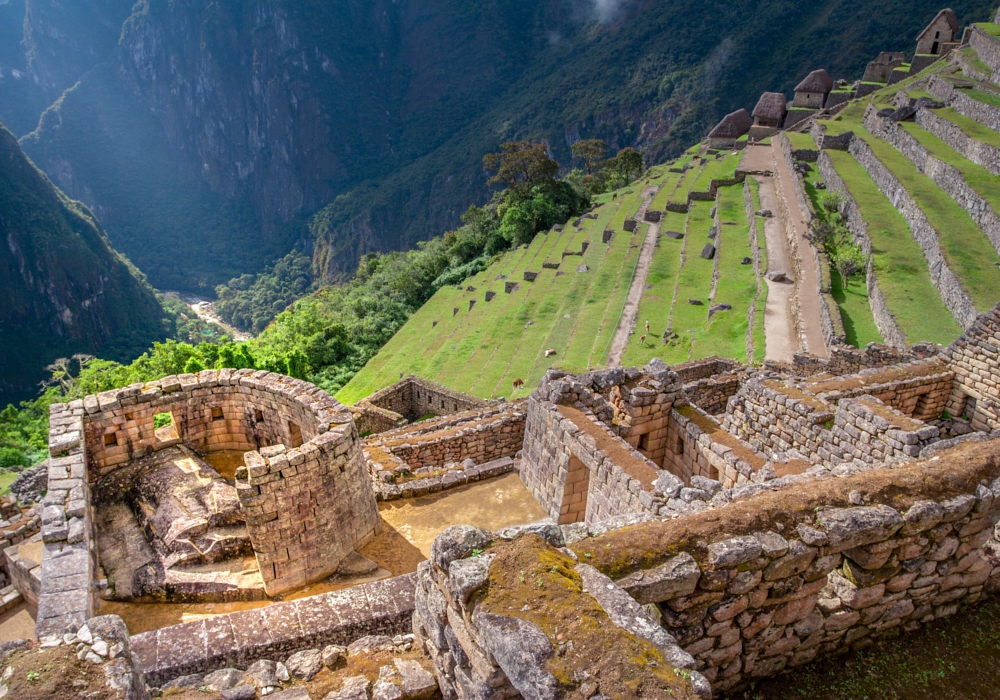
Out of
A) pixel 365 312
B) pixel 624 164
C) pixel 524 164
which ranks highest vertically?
pixel 624 164

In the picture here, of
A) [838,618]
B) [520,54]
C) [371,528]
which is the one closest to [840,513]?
[838,618]

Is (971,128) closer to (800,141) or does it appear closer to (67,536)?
(800,141)

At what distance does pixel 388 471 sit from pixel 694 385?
689cm

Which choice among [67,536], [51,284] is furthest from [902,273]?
[51,284]

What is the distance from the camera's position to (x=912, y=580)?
223 inches

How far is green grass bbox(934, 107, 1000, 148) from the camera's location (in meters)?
36.0

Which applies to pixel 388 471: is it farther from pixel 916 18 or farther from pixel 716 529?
pixel 916 18

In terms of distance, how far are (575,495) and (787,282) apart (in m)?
23.2

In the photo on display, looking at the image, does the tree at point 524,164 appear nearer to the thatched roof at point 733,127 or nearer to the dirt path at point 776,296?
the thatched roof at point 733,127

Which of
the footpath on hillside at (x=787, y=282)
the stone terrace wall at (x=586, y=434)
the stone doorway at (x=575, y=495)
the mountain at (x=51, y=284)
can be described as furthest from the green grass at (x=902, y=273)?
the mountain at (x=51, y=284)

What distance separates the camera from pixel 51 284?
114688mm

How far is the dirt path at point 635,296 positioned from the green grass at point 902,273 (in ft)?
33.8

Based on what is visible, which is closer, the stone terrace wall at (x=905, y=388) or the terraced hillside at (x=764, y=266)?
the stone terrace wall at (x=905, y=388)

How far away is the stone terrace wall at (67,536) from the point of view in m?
7.05
